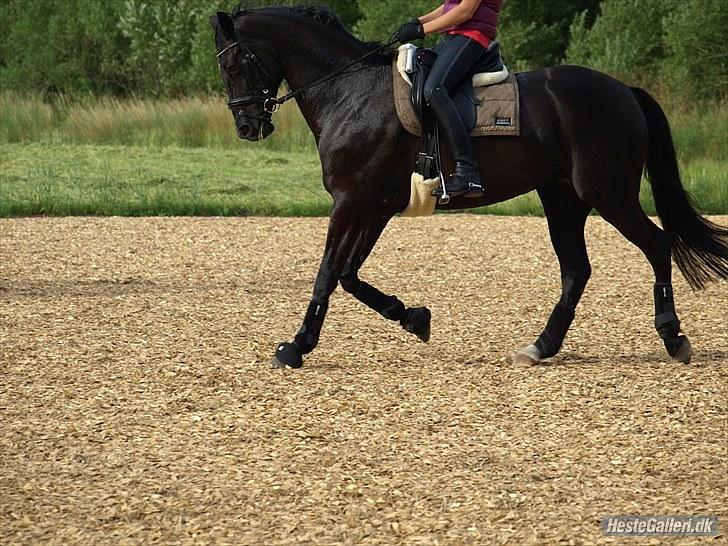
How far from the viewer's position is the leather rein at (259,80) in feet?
21.0

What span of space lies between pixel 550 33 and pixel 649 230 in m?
23.3

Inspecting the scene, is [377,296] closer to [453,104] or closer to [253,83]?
[453,104]

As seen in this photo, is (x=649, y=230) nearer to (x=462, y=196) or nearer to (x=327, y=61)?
(x=462, y=196)

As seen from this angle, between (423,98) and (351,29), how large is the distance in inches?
986

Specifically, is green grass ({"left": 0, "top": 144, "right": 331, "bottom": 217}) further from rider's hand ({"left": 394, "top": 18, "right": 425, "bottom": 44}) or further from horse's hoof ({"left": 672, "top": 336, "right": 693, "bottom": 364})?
horse's hoof ({"left": 672, "top": 336, "right": 693, "bottom": 364})

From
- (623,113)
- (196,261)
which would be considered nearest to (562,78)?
(623,113)

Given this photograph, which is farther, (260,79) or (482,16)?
(260,79)

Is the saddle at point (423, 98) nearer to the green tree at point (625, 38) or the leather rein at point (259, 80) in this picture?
the leather rein at point (259, 80)

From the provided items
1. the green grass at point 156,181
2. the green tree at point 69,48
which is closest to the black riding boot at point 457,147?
the green grass at point 156,181

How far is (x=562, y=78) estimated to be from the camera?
21.1 feet

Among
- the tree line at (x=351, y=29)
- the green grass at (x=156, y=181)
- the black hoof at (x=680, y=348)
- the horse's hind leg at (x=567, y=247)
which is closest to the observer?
the black hoof at (x=680, y=348)

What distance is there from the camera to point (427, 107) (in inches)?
249

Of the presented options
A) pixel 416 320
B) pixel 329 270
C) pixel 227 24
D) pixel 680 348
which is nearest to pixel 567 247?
pixel 680 348

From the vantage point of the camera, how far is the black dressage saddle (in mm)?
6309
